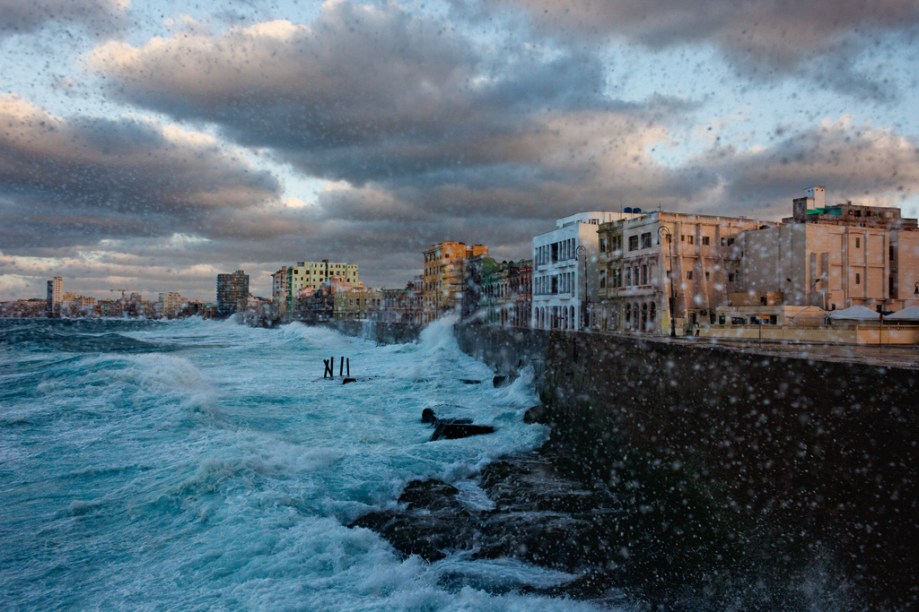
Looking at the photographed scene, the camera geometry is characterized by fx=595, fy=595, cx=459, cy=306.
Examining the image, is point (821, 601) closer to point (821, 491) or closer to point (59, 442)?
point (821, 491)

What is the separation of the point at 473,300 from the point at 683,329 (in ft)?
166

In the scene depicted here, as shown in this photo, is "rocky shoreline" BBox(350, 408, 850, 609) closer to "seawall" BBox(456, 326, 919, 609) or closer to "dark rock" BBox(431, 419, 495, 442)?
"seawall" BBox(456, 326, 919, 609)

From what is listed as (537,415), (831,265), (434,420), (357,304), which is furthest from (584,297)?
(357,304)

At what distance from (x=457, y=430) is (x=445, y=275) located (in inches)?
2877

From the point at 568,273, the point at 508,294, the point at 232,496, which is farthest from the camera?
the point at 508,294

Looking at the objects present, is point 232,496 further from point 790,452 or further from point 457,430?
point 790,452

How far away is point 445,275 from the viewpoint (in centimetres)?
9125

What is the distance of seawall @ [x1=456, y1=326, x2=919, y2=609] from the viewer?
6371mm

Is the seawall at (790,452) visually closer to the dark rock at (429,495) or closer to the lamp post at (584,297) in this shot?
the dark rock at (429,495)

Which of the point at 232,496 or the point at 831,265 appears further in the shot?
the point at 831,265

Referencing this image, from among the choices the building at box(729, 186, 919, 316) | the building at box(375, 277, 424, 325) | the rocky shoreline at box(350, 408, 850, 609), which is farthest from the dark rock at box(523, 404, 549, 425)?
the building at box(375, 277, 424, 325)

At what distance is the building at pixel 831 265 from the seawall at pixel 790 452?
25.3 metres

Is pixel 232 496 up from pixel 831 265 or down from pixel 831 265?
down

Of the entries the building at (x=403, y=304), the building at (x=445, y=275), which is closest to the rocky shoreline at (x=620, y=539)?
the building at (x=445, y=275)
